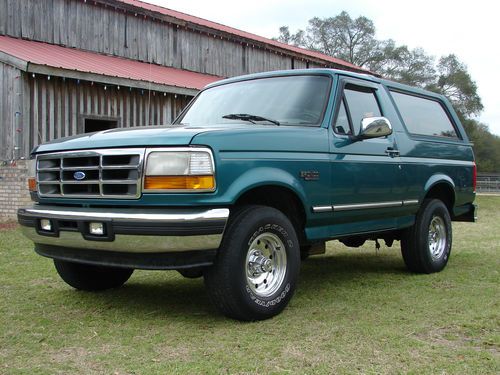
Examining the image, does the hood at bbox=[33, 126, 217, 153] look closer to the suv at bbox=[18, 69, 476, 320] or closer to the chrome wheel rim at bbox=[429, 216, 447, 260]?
the suv at bbox=[18, 69, 476, 320]

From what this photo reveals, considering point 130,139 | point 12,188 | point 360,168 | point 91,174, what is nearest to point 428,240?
point 360,168

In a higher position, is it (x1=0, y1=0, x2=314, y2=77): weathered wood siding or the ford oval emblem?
(x1=0, y1=0, x2=314, y2=77): weathered wood siding

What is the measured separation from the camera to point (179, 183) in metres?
3.88

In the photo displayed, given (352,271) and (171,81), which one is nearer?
(352,271)

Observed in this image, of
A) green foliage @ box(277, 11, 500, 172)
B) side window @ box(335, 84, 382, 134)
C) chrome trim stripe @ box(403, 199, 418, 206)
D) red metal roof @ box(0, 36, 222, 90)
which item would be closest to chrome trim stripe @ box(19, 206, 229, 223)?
side window @ box(335, 84, 382, 134)

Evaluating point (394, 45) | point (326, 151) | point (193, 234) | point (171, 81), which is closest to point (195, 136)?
point (193, 234)

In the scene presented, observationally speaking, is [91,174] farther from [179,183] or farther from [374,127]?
Result: [374,127]

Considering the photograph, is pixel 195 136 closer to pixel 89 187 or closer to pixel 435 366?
pixel 89 187

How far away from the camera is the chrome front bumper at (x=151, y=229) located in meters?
3.80

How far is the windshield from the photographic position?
198 inches

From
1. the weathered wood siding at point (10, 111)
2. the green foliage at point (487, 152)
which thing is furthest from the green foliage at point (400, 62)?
the weathered wood siding at point (10, 111)

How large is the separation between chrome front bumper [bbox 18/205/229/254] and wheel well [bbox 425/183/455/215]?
11.6ft

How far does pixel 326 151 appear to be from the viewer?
4902 mm

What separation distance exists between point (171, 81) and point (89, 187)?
13.0m
